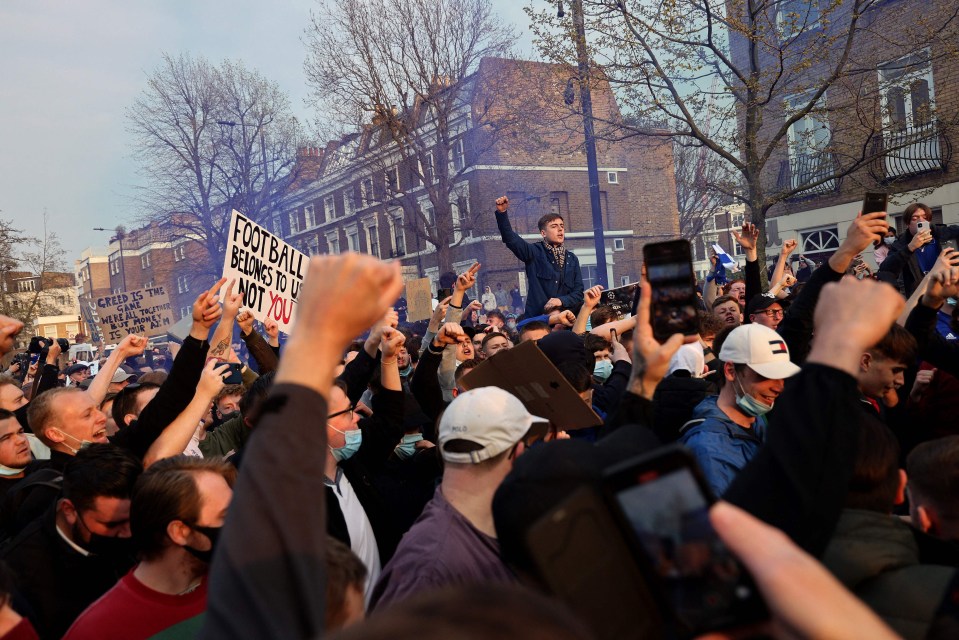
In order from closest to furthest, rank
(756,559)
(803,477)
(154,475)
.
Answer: (756,559)
(803,477)
(154,475)

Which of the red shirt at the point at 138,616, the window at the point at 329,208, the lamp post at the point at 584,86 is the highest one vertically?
the window at the point at 329,208

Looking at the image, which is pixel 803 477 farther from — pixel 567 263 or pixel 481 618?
pixel 567 263

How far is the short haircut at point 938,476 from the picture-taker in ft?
8.35

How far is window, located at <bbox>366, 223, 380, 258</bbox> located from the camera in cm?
4716

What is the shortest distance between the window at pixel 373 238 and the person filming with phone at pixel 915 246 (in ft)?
132

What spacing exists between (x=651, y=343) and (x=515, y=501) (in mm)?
884

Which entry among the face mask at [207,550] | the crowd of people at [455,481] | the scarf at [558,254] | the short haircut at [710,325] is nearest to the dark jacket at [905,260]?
the crowd of people at [455,481]

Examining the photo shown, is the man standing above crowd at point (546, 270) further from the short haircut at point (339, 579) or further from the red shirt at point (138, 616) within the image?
the short haircut at point (339, 579)

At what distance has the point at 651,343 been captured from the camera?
2518mm

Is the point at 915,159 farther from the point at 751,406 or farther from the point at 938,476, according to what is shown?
the point at 938,476

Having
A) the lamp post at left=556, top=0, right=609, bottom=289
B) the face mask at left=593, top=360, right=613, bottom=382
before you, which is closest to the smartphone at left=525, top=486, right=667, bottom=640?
the face mask at left=593, top=360, right=613, bottom=382

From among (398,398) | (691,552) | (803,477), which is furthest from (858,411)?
(398,398)

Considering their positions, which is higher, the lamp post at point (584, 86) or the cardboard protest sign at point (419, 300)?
the lamp post at point (584, 86)

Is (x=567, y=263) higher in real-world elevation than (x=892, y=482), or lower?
higher
